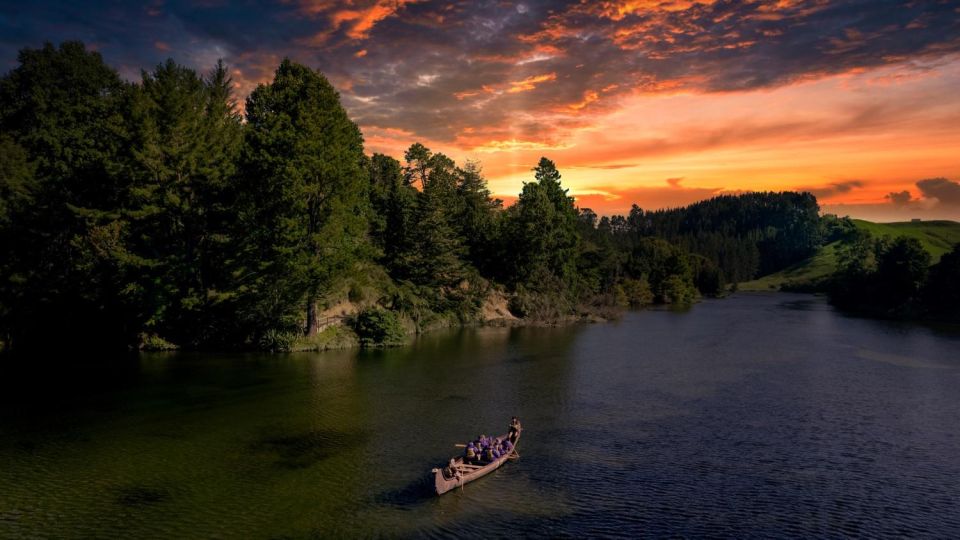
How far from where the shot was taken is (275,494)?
28.2 meters

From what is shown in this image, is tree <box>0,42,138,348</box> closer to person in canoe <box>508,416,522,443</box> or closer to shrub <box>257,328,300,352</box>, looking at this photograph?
shrub <box>257,328,300,352</box>

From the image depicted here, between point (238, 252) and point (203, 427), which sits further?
point (238, 252)

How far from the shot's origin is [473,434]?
38500 mm

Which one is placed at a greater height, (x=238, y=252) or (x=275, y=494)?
(x=238, y=252)

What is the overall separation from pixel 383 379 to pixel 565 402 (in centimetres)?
1783

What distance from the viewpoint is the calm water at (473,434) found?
85.5 ft

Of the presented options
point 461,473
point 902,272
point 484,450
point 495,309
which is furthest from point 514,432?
point 902,272

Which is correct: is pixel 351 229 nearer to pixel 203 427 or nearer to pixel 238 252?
pixel 238 252

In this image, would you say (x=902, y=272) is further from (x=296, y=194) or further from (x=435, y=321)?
(x=296, y=194)

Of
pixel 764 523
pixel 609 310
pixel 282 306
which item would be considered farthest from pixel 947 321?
pixel 282 306

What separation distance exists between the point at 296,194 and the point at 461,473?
43348 mm

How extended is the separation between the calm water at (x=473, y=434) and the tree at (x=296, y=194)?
8657mm

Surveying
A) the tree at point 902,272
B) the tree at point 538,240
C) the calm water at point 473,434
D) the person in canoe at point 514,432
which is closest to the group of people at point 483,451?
the calm water at point 473,434

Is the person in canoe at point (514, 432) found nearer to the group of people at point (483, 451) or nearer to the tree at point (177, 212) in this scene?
the group of people at point (483, 451)
